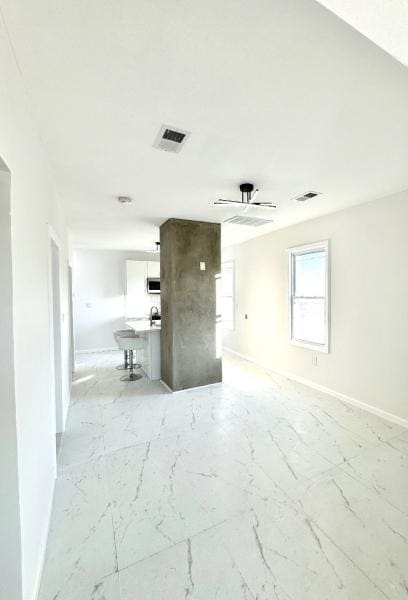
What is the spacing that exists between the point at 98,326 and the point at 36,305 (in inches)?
214

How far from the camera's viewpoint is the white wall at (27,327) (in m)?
1.16

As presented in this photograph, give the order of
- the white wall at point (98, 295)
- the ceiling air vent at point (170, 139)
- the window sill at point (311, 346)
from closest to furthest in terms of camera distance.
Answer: the ceiling air vent at point (170, 139)
the window sill at point (311, 346)
the white wall at point (98, 295)

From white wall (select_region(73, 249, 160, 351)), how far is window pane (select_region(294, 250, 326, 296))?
14.4 feet

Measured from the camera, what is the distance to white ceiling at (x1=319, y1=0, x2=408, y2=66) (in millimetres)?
759

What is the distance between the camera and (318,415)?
3295mm

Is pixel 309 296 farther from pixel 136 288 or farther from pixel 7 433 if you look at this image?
pixel 136 288

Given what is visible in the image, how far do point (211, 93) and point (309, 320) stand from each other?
143 inches

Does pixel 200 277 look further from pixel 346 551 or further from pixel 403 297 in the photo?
pixel 346 551

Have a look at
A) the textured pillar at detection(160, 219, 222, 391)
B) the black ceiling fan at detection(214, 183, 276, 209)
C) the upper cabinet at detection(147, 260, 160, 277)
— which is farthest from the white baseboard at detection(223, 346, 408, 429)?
the upper cabinet at detection(147, 260, 160, 277)

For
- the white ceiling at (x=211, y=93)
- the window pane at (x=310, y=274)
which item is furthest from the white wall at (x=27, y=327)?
the window pane at (x=310, y=274)

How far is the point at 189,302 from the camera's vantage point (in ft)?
13.4

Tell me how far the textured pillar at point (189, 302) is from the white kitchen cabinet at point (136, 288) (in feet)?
9.01

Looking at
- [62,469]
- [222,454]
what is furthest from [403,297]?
[62,469]

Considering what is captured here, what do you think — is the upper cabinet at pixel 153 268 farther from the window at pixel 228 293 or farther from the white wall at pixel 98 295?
the window at pixel 228 293
